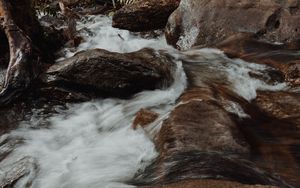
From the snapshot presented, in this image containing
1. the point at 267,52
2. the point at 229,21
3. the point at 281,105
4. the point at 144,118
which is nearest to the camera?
the point at 144,118

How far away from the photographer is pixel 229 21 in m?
8.85

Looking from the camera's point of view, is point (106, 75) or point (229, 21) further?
point (229, 21)

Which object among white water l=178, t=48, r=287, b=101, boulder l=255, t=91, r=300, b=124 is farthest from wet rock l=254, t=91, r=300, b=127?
white water l=178, t=48, r=287, b=101

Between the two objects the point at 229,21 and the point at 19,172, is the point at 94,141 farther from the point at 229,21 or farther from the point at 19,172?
the point at 229,21

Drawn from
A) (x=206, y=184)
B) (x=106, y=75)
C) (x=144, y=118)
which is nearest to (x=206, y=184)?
(x=206, y=184)

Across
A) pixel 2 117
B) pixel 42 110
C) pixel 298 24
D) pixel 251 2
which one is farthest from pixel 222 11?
pixel 2 117

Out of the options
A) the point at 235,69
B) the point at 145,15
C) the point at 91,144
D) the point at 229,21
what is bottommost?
the point at 91,144

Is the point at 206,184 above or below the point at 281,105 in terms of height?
above

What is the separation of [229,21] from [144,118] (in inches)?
161

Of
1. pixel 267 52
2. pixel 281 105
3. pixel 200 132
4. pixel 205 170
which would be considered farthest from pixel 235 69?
pixel 205 170

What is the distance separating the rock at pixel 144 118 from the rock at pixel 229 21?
11.3ft

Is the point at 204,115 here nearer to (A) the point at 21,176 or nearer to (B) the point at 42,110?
(A) the point at 21,176

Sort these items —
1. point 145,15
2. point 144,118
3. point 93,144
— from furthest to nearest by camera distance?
point 145,15, point 144,118, point 93,144

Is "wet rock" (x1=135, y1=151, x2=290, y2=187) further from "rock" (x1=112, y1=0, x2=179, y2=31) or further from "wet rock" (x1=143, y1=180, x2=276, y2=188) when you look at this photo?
"rock" (x1=112, y1=0, x2=179, y2=31)
